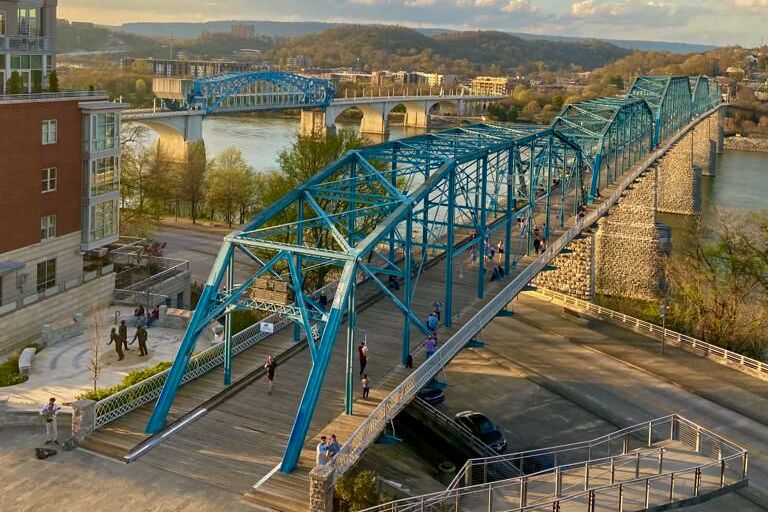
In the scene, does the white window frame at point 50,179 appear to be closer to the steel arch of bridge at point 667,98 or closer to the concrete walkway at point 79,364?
the concrete walkway at point 79,364

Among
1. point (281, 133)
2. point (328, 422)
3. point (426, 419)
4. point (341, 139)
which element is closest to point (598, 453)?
point (426, 419)

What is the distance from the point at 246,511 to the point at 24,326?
13.7 meters

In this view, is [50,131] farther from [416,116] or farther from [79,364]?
[416,116]

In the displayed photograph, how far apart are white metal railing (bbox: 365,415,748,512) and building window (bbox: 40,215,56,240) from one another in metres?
16.9

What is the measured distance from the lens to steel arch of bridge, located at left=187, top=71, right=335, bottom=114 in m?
86.7

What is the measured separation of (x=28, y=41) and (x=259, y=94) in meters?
71.8

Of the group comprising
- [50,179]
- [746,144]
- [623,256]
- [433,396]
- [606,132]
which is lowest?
[433,396]

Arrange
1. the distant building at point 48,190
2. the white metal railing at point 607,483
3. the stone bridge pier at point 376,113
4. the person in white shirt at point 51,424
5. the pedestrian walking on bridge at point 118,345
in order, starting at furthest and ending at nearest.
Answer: the stone bridge pier at point 376,113
the distant building at point 48,190
the pedestrian walking on bridge at point 118,345
the person in white shirt at point 51,424
the white metal railing at point 607,483

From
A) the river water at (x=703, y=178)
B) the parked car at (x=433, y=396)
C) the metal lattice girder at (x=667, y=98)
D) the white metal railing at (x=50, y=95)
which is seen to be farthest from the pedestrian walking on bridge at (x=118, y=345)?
the metal lattice girder at (x=667, y=98)

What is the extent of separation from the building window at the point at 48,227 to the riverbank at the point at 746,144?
363ft

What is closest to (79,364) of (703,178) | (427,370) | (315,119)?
(427,370)

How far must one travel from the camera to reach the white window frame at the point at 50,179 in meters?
27.4

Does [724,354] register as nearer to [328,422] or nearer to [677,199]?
[328,422]

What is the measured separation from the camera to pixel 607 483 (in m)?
16.7
